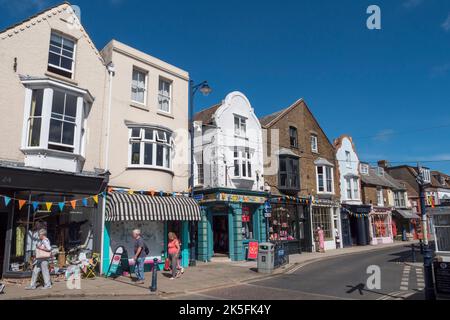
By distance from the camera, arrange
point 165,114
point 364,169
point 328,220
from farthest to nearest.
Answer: point 364,169, point 328,220, point 165,114

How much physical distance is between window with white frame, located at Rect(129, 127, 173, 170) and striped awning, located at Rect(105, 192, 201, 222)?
66.8 inches

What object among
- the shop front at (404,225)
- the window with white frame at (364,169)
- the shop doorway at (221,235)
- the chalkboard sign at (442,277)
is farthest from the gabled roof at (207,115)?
the shop front at (404,225)

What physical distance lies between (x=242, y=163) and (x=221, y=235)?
5030mm

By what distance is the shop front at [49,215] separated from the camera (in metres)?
11.8

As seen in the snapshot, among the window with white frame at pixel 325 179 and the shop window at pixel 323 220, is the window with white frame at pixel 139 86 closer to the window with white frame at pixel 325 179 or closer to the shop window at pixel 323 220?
the shop window at pixel 323 220

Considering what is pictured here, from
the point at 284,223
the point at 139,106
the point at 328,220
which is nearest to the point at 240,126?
the point at 284,223

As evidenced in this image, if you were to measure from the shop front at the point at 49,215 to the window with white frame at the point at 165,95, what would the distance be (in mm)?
5699

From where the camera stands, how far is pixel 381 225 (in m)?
35.8

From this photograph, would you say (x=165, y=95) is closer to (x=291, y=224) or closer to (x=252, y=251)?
(x=252, y=251)

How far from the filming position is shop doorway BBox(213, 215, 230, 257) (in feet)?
73.2

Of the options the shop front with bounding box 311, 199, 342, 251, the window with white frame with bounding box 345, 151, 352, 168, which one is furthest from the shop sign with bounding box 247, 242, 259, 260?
the window with white frame with bounding box 345, 151, 352, 168
